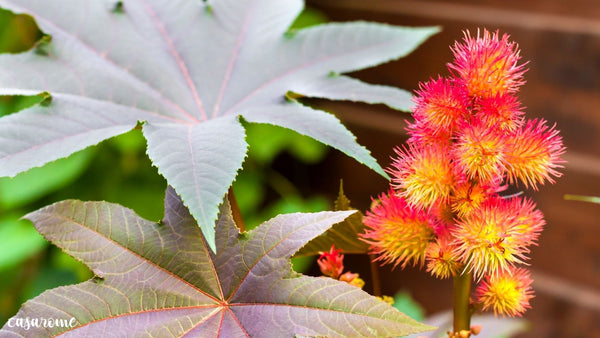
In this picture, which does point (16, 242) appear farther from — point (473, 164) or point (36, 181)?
point (473, 164)

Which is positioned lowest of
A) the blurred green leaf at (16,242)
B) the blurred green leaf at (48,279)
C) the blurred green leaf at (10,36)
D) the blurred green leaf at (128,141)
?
the blurred green leaf at (48,279)

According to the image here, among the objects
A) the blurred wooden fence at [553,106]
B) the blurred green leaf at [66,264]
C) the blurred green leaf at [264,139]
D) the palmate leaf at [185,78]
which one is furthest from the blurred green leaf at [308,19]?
the palmate leaf at [185,78]

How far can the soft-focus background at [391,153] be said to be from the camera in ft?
3.44

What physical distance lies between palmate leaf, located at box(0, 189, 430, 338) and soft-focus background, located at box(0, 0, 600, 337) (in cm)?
73

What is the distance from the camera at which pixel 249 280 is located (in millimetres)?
298

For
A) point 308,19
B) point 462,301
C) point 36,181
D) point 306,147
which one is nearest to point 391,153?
point 306,147

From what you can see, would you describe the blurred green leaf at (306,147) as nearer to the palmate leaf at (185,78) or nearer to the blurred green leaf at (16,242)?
the blurred green leaf at (16,242)

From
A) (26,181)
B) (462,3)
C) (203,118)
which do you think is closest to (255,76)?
(203,118)

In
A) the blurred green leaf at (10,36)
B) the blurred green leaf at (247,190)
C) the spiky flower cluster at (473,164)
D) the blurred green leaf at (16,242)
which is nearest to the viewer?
the spiky flower cluster at (473,164)

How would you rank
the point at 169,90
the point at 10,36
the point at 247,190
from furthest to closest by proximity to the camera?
1. the point at 247,190
2. the point at 10,36
3. the point at 169,90

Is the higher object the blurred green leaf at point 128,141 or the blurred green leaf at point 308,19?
the blurred green leaf at point 308,19

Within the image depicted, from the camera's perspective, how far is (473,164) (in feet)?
0.86

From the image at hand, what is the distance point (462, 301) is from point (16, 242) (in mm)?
897

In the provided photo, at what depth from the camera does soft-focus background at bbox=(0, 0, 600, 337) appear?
105 cm
